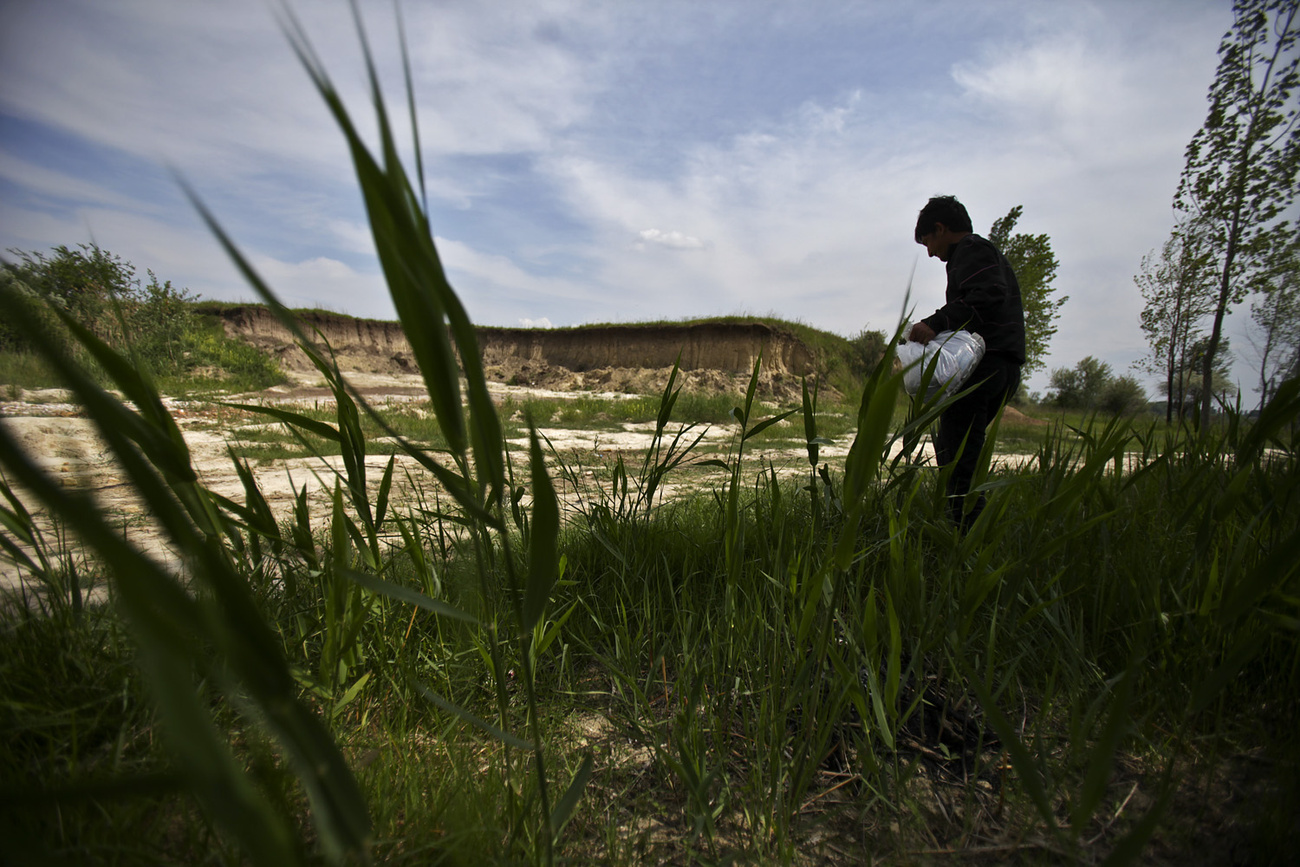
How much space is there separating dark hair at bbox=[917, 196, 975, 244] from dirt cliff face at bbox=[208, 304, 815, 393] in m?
12.0

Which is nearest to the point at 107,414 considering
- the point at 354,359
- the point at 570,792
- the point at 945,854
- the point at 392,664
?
the point at 570,792

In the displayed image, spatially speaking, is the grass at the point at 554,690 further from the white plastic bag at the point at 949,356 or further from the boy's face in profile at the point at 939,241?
A: the boy's face in profile at the point at 939,241

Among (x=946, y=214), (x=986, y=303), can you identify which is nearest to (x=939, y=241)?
(x=946, y=214)

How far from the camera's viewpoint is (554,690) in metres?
1.10

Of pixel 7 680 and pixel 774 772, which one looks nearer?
pixel 7 680

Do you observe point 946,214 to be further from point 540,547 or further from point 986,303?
point 540,547

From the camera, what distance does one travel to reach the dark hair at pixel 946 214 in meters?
2.98

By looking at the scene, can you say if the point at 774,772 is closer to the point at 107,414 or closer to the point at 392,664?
the point at 392,664

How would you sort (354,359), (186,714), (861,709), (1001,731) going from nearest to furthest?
(186,714), (1001,731), (861,709), (354,359)

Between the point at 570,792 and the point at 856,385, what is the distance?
19.9m

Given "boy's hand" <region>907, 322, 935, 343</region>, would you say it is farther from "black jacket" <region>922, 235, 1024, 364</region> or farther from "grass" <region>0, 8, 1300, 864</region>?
"grass" <region>0, 8, 1300, 864</region>

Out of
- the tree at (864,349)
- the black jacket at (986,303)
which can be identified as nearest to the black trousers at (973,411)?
the black jacket at (986,303)

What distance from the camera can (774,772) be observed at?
87 centimetres

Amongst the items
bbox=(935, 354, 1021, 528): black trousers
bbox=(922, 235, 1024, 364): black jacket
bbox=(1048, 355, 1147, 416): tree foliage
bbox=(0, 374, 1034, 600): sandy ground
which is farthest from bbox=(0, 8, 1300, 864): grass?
bbox=(1048, 355, 1147, 416): tree foliage
